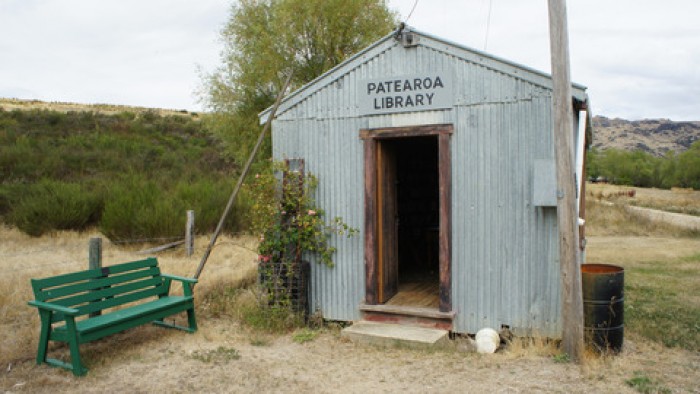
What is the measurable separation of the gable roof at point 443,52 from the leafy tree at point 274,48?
946 cm

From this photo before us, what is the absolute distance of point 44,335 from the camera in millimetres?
5277

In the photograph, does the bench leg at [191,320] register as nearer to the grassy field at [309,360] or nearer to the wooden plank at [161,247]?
the grassy field at [309,360]

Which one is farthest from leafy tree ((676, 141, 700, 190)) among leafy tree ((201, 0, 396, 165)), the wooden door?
the wooden door

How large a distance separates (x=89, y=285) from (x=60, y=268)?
12.3 ft

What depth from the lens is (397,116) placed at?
6539 mm

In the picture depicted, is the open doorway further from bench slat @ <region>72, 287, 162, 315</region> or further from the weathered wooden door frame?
bench slat @ <region>72, 287, 162, 315</region>

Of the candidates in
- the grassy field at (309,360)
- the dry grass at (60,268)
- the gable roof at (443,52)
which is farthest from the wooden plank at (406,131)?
the dry grass at (60,268)

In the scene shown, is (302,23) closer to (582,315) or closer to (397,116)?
(397,116)

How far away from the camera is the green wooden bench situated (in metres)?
5.12

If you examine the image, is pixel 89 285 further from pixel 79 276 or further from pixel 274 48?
pixel 274 48

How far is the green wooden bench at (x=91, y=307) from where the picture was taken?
5.12 meters

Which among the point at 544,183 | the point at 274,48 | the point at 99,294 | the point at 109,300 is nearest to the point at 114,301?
the point at 109,300

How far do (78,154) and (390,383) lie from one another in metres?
18.3

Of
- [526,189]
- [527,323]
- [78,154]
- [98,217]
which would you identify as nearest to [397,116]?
[526,189]
